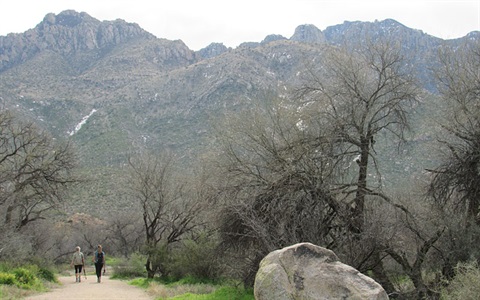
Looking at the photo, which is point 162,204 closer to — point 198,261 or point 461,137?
point 198,261

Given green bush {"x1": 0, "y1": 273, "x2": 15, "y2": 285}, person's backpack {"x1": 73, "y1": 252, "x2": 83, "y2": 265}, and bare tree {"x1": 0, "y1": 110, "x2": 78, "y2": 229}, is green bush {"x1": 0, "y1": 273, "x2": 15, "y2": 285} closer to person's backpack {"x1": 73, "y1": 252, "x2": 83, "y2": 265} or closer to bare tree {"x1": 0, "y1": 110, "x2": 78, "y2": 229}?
person's backpack {"x1": 73, "y1": 252, "x2": 83, "y2": 265}

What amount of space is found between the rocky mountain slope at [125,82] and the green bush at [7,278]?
26.6m

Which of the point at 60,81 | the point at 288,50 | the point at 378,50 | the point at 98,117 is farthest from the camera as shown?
the point at 60,81

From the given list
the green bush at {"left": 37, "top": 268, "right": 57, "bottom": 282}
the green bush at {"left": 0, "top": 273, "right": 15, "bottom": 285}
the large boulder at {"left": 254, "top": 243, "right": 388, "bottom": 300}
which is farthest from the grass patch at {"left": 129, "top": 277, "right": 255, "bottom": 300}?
the large boulder at {"left": 254, "top": 243, "right": 388, "bottom": 300}

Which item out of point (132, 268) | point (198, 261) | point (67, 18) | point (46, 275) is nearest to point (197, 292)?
point (198, 261)

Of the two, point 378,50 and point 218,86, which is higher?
point 218,86

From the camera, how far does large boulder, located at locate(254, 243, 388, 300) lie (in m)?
8.19

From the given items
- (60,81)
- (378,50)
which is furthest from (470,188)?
(60,81)

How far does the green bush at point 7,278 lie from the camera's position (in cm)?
1592

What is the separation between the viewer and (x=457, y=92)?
51.5ft

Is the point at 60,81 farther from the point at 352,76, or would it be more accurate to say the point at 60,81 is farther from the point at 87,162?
the point at 352,76

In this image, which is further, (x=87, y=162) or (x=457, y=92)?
(x=87, y=162)

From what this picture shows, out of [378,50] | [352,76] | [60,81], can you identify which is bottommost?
[352,76]

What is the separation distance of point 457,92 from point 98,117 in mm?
65018
